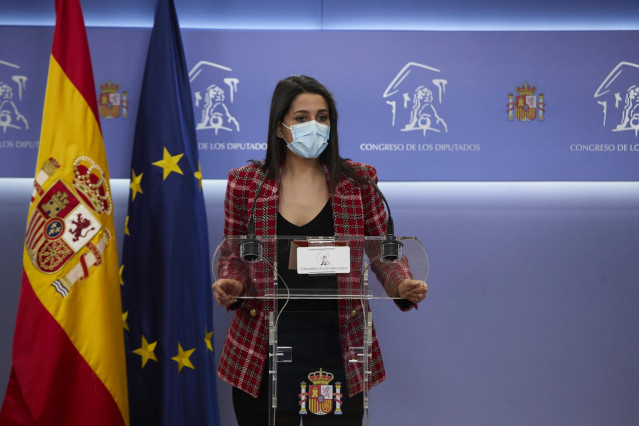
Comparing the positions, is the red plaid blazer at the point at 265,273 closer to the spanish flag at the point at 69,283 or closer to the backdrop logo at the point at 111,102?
the spanish flag at the point at 69,283

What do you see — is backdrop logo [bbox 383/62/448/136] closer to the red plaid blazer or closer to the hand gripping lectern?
the red plaid blazer

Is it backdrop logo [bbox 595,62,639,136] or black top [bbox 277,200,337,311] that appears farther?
backdrop logo [bbox 595,62,639,136]

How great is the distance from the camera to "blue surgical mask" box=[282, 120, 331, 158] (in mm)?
1870

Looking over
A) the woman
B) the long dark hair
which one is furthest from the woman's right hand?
the long dark hair

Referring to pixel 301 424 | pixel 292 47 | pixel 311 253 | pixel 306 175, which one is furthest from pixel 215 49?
pixel 301 424

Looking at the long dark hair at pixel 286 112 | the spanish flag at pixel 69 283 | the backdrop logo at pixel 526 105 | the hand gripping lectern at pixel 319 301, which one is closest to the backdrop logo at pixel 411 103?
the backdrop logo at pixel 526 105

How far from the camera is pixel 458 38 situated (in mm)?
3129

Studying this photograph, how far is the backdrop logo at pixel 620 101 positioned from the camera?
3.13 metres

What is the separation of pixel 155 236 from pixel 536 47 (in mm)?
2032

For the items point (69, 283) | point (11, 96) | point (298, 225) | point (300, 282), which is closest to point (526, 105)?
point (298, 225)

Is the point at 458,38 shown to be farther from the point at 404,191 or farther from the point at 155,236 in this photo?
the point at 155,236

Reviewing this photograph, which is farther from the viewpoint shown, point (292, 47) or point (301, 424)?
point (292, 47)

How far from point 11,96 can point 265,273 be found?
2220mm

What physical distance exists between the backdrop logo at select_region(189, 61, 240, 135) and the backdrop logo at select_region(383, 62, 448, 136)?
2.46 feet
